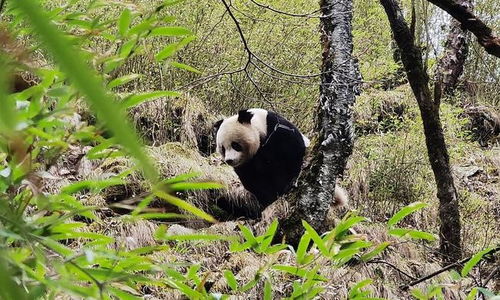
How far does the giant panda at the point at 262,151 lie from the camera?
5.47 m

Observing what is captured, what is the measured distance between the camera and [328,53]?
4535mm

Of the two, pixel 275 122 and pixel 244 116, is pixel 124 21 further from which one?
pixel 275 122

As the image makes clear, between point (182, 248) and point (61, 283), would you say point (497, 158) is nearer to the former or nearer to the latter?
point (182, 248)

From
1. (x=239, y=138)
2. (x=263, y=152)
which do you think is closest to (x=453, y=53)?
(x=263, y=152)

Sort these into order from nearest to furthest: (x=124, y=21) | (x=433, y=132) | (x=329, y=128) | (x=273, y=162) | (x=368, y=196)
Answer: (x=124, y=21)
(x=433, y=132)
(x=329, y=128)
(x=273, y=162)
(x=368, y=196)

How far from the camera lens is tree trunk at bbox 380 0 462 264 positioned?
3.32m

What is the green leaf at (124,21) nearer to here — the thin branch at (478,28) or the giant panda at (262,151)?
the thin branch at (478,28)

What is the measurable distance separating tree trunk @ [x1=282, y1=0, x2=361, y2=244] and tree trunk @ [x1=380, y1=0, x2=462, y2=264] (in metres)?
0.78

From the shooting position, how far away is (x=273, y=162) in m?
5.66

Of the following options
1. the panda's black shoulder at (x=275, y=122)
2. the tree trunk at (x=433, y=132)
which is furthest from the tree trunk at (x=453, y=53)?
the tree trunk at (x=433, y=132)

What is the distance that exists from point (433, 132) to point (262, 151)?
83.4 inches

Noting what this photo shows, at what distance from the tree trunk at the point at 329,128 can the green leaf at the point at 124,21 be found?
133 inches

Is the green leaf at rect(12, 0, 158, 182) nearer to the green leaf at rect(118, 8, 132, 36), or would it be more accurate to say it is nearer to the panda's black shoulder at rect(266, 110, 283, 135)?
the green leaf at rect(118, 8, 132, 36)

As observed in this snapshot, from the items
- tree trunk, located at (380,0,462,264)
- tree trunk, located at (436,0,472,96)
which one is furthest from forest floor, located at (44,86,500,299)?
tree trunk, located at (436,0,472,96)
